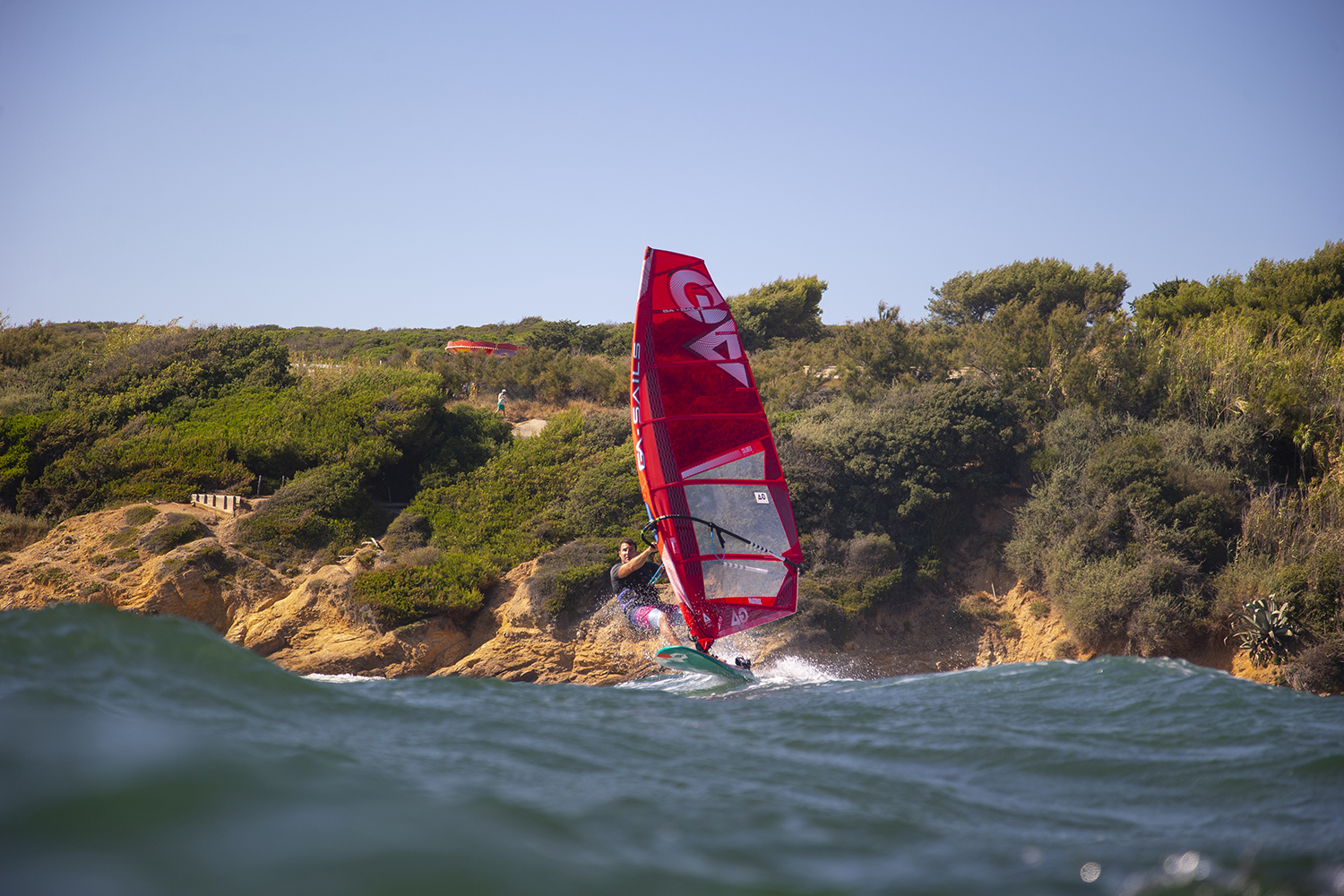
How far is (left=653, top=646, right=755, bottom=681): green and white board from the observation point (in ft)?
29.3

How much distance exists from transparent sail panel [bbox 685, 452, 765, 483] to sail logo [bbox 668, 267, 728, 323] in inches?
68.5

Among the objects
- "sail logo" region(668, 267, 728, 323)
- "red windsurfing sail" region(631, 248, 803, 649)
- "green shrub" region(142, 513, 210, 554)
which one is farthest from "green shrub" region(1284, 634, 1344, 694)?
"green shrub" region(142, 513, 210, 554)

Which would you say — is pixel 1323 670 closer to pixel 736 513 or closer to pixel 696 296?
pixel 736 513

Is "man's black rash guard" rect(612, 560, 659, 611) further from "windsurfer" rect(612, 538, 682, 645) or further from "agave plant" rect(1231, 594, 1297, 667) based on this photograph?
"agave plant" rect(1231, 594, 1297, 667)

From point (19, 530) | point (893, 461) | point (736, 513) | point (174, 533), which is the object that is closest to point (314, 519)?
point (174, 533)

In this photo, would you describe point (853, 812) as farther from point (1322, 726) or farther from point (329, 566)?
point (329, 566)

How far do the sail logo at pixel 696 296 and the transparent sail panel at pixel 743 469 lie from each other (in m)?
1.74

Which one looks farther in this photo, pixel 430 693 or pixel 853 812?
pixel 430 693

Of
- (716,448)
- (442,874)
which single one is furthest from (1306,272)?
(442,874)

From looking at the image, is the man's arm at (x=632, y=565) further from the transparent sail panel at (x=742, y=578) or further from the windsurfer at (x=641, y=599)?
the transparent sail panel at (x=742, y=578)

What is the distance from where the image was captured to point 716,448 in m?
9.82

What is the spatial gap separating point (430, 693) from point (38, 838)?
133 inches

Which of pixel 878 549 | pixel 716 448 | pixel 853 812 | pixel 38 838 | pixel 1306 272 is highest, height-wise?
pixel 1306 272

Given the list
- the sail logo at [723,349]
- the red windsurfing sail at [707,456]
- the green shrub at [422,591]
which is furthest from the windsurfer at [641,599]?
the green shrub at [422,591]
